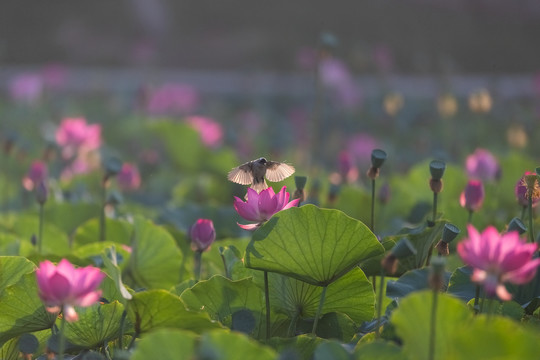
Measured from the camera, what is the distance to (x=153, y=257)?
5.43 ft

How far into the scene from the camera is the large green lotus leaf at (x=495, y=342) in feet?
2.73

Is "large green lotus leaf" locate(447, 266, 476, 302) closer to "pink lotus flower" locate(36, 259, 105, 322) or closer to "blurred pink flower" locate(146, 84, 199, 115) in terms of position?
"pink lotus flower" locate(36, 259, 105, 322)

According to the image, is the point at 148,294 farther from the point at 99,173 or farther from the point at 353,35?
the point at 353,35

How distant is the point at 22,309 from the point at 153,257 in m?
0.44

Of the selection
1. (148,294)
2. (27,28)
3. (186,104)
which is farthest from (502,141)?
(27,28)

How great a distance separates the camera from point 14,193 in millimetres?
3061

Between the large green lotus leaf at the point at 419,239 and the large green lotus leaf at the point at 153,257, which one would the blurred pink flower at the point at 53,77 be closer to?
the large green lotus leaf at the point at 153,257

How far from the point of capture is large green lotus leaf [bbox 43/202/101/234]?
2.28 meters

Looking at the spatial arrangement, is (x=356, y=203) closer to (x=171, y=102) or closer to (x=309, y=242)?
(x=309, y=242)

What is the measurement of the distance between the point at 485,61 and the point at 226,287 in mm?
6369

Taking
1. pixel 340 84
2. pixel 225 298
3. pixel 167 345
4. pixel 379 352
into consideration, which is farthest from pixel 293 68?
pixel 167 345

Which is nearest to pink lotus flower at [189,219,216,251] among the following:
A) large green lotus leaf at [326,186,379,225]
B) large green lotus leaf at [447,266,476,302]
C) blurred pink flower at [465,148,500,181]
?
large green lotus leaf at [447,266,476,302]

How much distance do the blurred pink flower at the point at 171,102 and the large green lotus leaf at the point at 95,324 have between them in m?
3.49

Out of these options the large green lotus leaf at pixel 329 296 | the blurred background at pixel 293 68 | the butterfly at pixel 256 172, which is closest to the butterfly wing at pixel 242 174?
the butterfly at pixel 256 172
